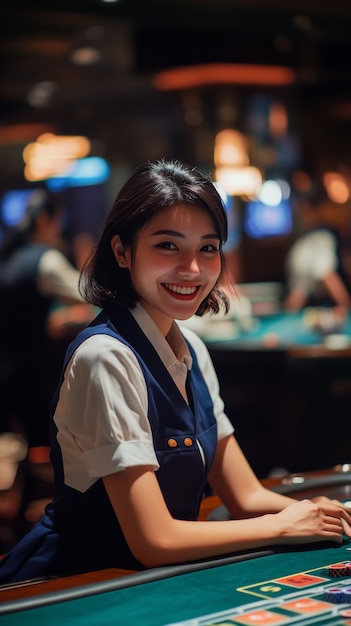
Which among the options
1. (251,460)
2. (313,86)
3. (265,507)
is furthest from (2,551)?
(313,86)

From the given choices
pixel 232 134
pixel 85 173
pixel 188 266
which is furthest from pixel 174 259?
pixel 85 173

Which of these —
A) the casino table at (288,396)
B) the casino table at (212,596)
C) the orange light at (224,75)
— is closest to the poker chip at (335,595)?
the casino table at (212,596)

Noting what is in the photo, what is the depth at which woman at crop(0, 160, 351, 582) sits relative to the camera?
1.76 metres

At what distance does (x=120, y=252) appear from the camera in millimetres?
1994

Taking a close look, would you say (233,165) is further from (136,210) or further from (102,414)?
(102,414)

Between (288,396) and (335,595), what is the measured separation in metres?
4.10

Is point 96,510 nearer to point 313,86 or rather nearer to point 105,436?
point 105,436

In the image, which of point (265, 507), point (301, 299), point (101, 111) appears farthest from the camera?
point (101, 111)

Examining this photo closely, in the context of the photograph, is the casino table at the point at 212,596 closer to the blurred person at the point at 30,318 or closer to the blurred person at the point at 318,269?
the blurred person at the point at 30,318

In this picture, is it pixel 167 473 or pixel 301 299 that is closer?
pixel 167 473

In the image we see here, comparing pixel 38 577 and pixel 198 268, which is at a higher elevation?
pixel 198 268

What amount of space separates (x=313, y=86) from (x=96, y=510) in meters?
9.35

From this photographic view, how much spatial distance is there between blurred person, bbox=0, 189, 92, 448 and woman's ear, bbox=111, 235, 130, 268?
3.47 m

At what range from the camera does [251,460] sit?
570 centimetres
